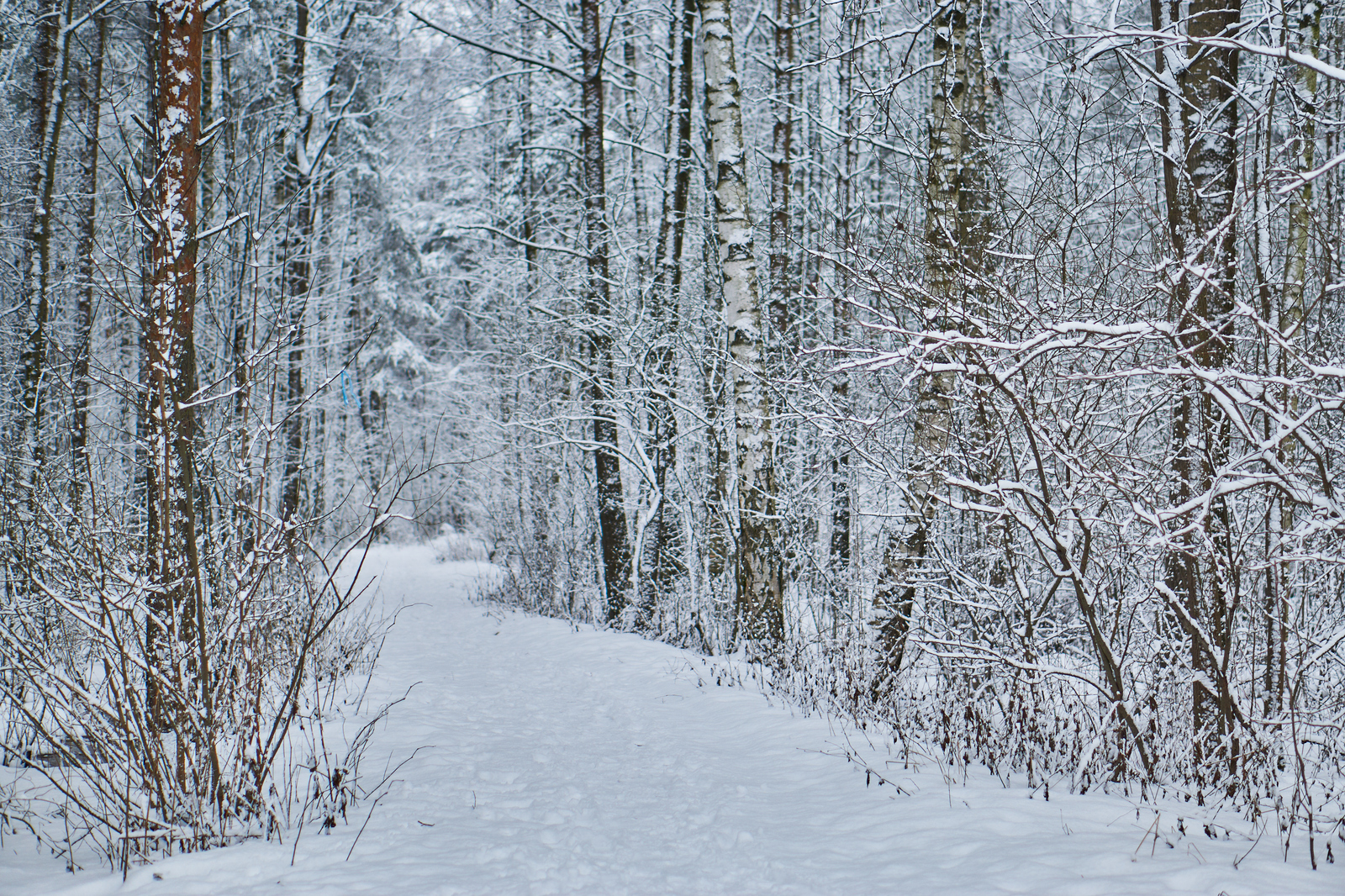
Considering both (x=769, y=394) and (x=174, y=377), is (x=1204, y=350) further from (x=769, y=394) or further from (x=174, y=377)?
(x=769, y=394)

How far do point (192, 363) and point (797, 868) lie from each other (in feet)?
11.2

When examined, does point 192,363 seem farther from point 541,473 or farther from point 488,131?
point 488,131

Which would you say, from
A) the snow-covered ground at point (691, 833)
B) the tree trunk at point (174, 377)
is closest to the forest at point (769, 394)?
the tree trunk at point (174, 377)

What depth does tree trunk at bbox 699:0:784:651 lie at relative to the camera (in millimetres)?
7559

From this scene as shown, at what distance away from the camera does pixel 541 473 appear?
14.6 meters

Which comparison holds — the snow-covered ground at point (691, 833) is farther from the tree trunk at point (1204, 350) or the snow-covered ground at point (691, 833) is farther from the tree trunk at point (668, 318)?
the tree trunk at point (668, 318)

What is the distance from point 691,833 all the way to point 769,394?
534 cm

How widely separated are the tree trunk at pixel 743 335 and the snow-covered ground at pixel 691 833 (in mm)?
1763

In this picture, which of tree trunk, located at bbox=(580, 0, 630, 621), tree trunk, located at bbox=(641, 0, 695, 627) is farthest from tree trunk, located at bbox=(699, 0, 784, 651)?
tree trunk, located at bbox=(580, 0, 630, 621)

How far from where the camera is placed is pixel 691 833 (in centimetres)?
366

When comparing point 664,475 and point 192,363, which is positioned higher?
point 192,363

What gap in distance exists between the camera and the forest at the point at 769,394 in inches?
132

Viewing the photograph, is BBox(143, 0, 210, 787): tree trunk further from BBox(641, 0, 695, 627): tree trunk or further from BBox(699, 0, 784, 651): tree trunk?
BBox(641, 0, 695, 627): tree trunk

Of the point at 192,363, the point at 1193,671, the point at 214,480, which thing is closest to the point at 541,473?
the point at 214,480
